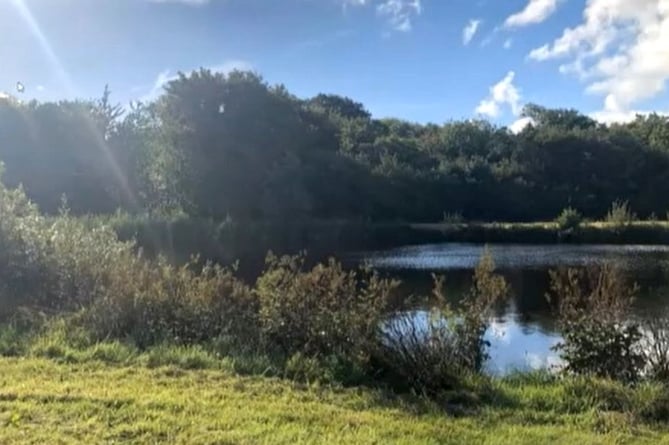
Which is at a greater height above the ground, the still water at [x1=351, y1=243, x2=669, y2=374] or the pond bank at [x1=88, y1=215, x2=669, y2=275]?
the pond bank at [x1=88, y1=215, x2=669, y2=275]

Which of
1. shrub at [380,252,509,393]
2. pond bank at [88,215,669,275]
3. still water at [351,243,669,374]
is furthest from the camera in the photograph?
pond bank at [88,215,669,275]

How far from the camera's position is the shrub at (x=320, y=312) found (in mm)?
7496

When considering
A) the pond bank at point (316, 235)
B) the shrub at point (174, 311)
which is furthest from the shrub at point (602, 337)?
the pond bank at point (316, 235)

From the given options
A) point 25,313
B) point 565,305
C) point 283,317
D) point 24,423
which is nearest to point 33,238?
point 25,313

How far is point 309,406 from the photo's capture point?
554cm

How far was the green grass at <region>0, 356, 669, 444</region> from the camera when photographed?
184 inches

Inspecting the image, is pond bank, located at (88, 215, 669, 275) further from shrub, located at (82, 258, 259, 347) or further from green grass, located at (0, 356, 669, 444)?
green grass, located at (0, 356, 669, 444)

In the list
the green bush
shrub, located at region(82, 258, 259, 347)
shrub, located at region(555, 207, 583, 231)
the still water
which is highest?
shrub, located at region(555, 207, 583, 231)

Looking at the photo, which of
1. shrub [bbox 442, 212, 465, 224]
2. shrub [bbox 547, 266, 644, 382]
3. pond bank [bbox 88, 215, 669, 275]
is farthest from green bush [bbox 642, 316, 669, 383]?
shrub [bbox 442, 212, 465, 224]

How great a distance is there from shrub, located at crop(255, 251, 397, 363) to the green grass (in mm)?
1162

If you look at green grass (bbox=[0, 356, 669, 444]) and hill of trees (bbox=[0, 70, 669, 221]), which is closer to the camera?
green grass (bbox=[0, 356, 669, 444])

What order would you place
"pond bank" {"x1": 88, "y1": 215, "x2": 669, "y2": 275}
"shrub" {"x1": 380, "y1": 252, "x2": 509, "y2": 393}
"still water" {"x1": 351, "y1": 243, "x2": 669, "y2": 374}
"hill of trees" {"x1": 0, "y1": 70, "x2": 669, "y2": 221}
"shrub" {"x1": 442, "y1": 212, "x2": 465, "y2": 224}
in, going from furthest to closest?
"shrub" {"x1": 442, "y1": 212, "x2": 465, "y2": 224}
"hill of trees" {"x1": 0, "y1": 70, "x2": 669, "y2": 221}
"pond bank" {"x1": 88, "y1": 215, "x2": 669, "y2": 275}
"still water" {"x1": 351, "y1": 243, "x2": 669, "y2": 374}
"shrub" {"x1": 380, "y1": 252, "x2": 509, "y2": 393}

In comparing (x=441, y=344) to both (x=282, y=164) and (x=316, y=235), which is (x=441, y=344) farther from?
(x=282, y=164)

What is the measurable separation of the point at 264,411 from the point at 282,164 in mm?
40519
